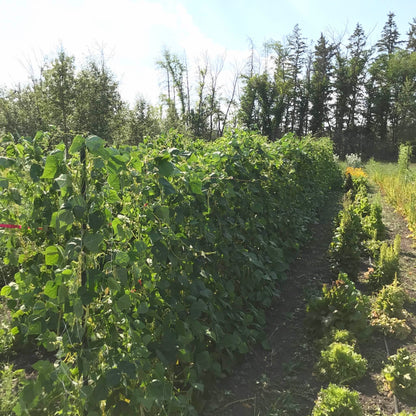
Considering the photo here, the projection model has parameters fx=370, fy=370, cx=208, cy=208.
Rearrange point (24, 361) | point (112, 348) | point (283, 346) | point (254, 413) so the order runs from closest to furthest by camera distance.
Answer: point (112, 348) → point (254, 413) → point (24, 361) → point (283, 346)

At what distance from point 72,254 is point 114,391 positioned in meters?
0.85

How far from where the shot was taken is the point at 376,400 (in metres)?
2.61

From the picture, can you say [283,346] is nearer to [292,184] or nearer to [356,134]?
[292,184]

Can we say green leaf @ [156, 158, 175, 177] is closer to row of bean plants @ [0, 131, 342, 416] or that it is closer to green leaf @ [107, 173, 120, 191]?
row of bean plants @ [0, 131, 342, 416]

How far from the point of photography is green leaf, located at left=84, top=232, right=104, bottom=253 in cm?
139

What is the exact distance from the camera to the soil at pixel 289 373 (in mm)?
2516

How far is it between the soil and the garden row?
0.29 ft

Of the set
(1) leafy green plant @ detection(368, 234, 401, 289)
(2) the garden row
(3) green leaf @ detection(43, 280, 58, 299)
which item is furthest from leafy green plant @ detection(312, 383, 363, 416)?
(1) leafy green plant @ detection(368, 234, 401, 289)

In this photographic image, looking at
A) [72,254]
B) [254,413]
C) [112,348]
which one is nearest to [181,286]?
[112,348]

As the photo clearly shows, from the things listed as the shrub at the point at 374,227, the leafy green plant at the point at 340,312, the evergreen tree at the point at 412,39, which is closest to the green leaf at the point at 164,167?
the leafy green plant at the point at 340,312

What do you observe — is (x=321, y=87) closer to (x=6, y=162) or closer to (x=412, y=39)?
(x=412, y=39)

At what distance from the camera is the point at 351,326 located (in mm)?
3350

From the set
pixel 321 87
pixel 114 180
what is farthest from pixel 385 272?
pixel 321 87

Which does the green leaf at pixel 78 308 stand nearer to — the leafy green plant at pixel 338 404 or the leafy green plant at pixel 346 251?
the leafy green plant at pixel 338 404
